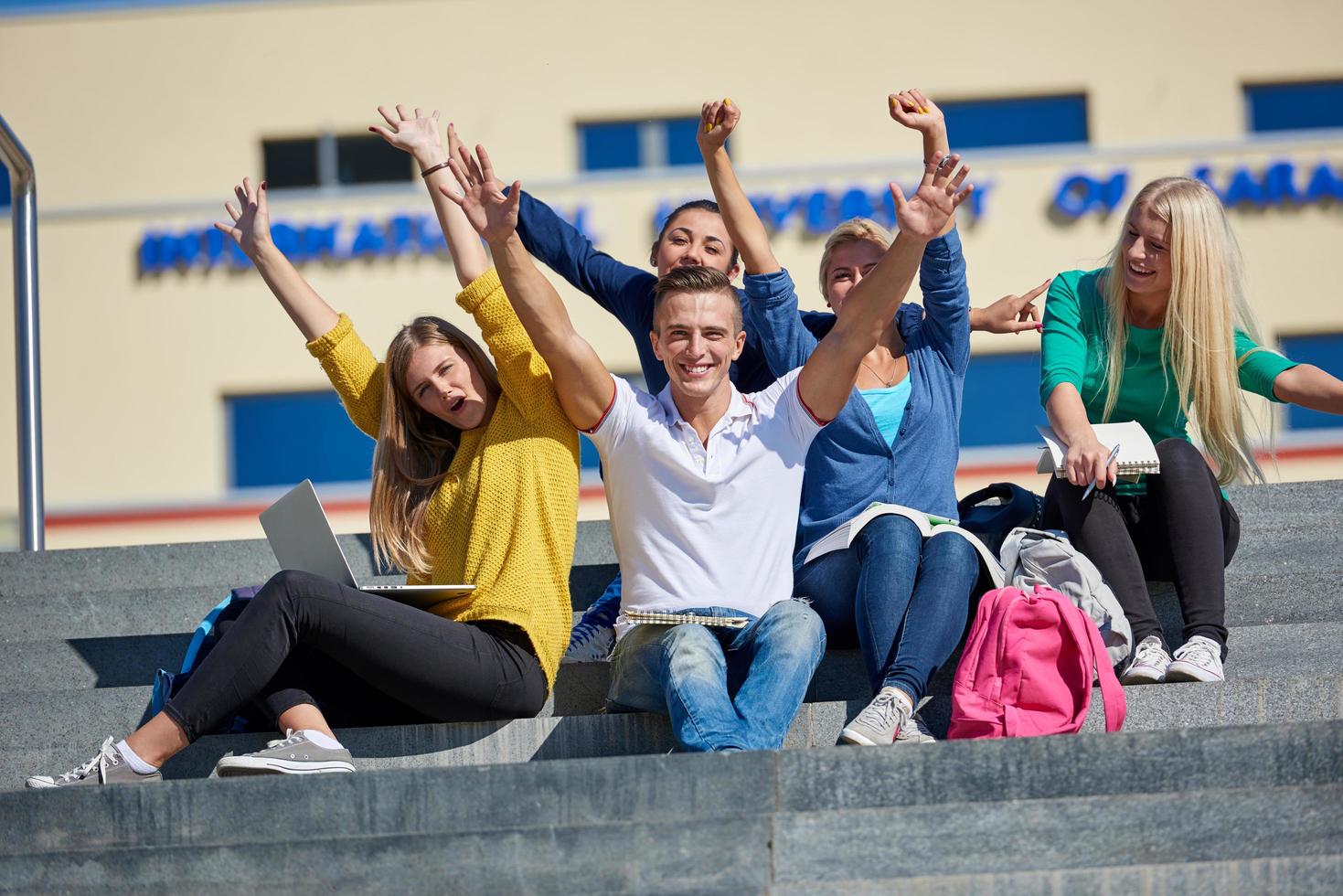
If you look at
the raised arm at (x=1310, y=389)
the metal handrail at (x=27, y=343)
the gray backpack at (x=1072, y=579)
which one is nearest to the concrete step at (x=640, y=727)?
the gray backpack at (x=1072, y=579)

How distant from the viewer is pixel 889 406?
13.7 ft

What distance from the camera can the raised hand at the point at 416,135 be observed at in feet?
14.6

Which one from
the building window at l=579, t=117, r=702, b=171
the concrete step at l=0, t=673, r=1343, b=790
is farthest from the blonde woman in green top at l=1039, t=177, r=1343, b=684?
the building window at l=579, t=117, r=702, b=171

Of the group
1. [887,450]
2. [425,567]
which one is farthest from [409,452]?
[887,450]

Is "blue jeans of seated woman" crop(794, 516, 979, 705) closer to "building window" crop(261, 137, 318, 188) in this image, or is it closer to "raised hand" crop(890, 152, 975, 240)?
"raised hand" crop(890, 152, 975, 240)

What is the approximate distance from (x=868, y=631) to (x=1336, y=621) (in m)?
1.34

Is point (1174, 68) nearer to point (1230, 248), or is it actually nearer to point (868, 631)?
point (1230, 248)

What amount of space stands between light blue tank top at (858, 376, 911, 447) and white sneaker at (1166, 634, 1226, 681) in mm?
879

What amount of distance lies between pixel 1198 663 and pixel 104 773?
2.37 m

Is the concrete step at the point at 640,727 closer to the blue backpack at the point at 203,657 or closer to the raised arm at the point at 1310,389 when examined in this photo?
the blue backpack at the point at 203,657

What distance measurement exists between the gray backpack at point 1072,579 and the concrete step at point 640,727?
16 centimetres

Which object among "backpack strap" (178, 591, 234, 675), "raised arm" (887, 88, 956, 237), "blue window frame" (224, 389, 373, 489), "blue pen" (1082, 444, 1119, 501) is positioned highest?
"raised arm" (887, 88, 956, 237)

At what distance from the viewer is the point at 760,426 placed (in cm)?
388

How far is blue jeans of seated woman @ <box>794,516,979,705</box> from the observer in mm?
3557
